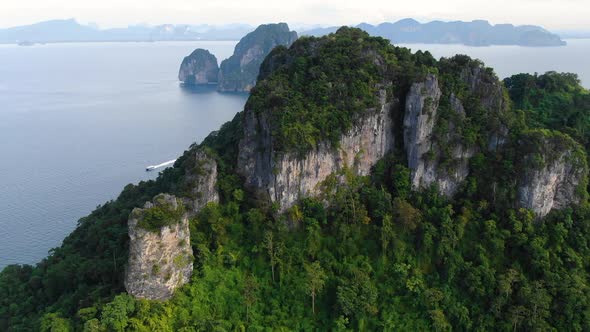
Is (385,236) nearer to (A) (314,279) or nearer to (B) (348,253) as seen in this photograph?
(B) (348,253)

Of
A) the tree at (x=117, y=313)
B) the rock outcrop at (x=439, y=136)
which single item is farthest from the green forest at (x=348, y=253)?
the rock outcrop at (x=439, y=136)

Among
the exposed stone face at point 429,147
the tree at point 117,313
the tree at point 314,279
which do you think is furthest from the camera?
the exposed stone face at point 429,147

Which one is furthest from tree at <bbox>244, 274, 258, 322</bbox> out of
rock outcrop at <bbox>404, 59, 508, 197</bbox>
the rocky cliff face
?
rock outcrop at <bbox>404, 59, 508, 197</bbox>

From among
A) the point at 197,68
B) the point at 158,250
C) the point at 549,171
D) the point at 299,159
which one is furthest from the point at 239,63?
the point at 158,250

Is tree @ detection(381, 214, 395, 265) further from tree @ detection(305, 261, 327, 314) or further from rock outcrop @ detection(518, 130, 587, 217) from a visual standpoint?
rock outcrop @ detection(518, 130, 587, 217)

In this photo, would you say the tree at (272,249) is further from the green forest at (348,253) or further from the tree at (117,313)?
the tree at (117,313)
